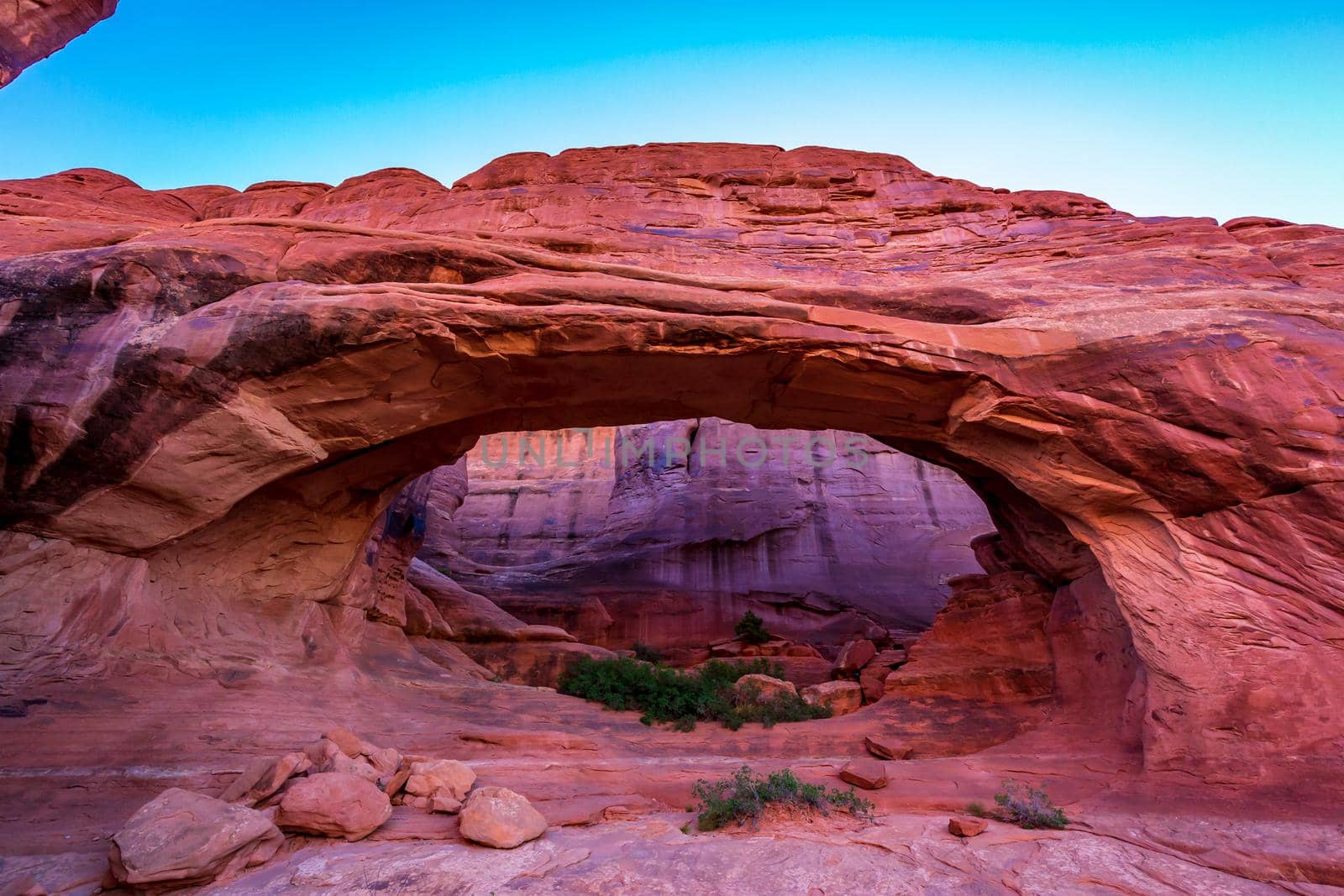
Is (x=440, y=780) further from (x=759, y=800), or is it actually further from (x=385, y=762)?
(x=759, y=800)

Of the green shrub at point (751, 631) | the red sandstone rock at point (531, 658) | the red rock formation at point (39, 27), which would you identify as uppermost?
the red rock formation at point (39, 27)

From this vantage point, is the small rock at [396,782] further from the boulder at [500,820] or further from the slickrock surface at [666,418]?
the slickrock surface at [666,418]

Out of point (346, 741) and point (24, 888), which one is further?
point (346, 741)

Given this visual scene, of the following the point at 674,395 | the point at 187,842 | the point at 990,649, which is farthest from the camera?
the point at 990,649

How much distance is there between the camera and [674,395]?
1097 centimetres

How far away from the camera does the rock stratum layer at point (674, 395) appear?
8031mm

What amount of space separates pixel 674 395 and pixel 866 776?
19.8ft

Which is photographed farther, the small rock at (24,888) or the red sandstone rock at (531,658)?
the red sandstone rock at (531,658)

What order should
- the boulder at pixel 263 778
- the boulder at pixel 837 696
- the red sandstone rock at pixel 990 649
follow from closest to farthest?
the boulder at pixel 263 778
the red sandstone rock at pixel 990 649
the boulder at pixel 837 696

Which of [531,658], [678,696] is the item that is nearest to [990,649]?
[678,696]

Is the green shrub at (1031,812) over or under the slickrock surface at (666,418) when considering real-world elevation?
under

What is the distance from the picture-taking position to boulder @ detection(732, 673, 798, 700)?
1320 centimetres

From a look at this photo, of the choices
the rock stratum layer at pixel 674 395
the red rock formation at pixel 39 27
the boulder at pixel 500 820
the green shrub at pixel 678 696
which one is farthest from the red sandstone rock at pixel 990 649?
the red rock formation at pixel 39 27

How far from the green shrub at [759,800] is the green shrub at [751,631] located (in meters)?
12.6
